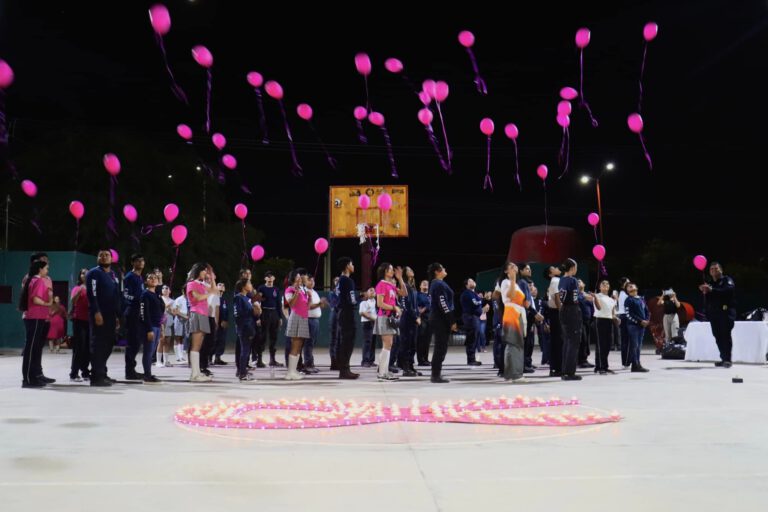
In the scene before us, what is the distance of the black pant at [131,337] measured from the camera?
10.5 m

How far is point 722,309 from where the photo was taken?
13461 millimetres

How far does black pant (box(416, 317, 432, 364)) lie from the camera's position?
13.9m

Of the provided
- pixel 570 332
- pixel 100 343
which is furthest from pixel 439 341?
pixel 100 343

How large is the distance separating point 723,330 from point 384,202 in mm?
18718

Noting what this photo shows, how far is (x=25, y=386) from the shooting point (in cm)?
952

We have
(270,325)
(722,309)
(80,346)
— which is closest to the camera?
(80,346)

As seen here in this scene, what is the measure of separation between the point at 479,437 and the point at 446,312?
16.6 feet

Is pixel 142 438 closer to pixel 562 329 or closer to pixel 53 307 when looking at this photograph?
pixel 53 307

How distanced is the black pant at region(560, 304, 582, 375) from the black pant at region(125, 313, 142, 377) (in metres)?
5.78

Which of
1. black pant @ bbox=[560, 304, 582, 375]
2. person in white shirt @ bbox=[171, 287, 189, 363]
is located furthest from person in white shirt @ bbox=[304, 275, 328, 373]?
black pant @ bbox=[560, 304, 582, 375]

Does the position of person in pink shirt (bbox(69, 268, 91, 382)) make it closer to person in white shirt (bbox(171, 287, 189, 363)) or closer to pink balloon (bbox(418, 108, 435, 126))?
person in white shirt (bbox(171, 287, 189, 363))

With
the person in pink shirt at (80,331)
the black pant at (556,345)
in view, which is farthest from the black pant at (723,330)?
the person in pink shirt at (80,331)

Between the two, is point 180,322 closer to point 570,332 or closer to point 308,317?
point 308,317

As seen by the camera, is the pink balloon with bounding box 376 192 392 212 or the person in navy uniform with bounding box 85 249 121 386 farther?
the pink balloon with bounding box 376 192 392 212
